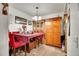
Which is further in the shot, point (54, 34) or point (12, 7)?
point (54, 34)

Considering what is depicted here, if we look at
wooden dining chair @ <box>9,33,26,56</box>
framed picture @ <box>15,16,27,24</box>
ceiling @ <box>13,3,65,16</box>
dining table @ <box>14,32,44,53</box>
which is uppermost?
ceiling @ <box>13,3,65,16</box>

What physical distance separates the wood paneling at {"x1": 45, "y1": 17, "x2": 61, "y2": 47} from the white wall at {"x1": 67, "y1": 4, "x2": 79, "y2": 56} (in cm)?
16

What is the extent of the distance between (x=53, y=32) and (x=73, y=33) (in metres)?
0.27

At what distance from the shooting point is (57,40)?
1199 millimetres

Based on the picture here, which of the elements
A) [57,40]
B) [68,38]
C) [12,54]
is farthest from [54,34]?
[12,54]

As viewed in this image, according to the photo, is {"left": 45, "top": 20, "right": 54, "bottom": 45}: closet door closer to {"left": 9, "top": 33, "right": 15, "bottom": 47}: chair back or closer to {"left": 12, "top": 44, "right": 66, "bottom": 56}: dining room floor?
{"left": 12, "top": 44, "right": 66, "bottom": 56}: dining room floor

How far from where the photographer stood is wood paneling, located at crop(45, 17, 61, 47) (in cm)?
119

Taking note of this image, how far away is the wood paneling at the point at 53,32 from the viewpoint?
1.19 meters

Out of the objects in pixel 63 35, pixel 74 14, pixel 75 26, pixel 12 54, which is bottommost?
pixel 12 54

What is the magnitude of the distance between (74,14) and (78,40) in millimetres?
361

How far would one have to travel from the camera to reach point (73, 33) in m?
1.16

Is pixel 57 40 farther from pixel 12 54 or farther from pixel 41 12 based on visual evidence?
pixel 12 54

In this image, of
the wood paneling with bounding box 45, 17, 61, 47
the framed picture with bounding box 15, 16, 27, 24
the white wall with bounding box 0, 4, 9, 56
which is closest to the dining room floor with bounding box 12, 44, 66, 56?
the wood paneling with bounding box 45, 17, 61, 47

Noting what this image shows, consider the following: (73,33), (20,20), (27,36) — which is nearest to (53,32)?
(73,33)
